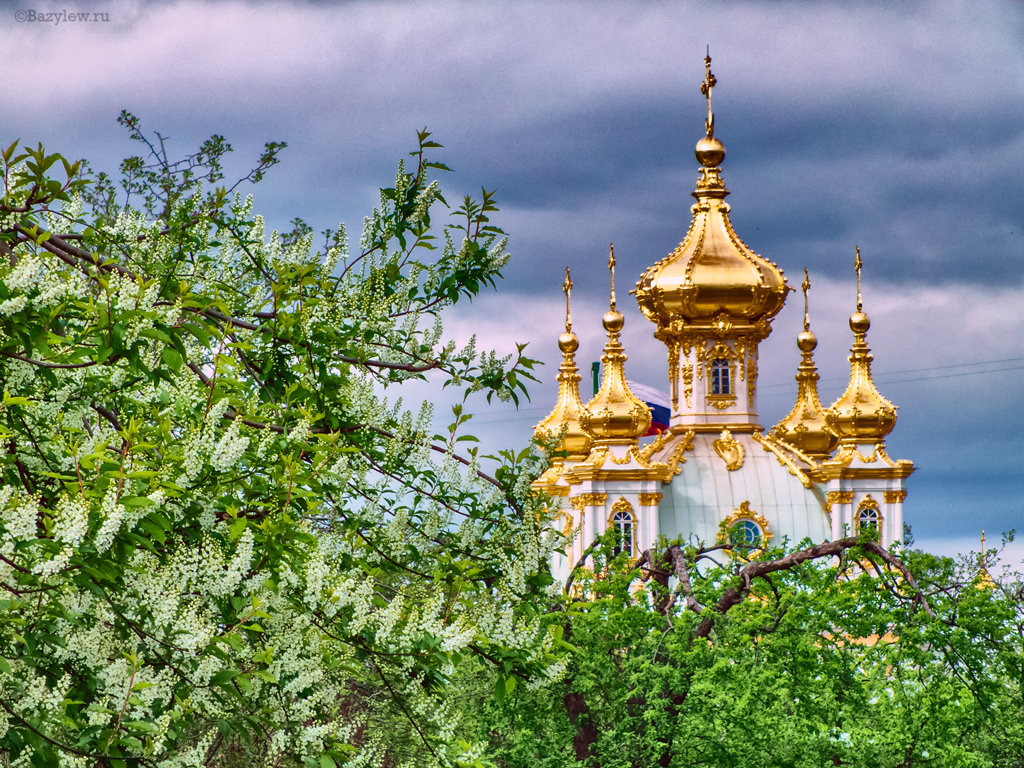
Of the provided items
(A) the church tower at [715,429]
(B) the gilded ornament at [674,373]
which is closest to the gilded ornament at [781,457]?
(A) the church tower at [715,429]

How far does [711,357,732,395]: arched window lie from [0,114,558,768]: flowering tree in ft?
92.9

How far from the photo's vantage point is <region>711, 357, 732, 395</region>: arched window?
34219mm

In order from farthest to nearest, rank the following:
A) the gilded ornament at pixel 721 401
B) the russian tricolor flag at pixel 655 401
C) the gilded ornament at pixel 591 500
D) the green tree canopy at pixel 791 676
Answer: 1. the russian tricolor flag at pixel 655 401
2. the gilded ornament at pixel 721 401
3. the gilded ornament at pixel 591 500
4. the green tree canopy at pixel 791 676

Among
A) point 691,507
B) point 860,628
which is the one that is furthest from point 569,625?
point 691,507

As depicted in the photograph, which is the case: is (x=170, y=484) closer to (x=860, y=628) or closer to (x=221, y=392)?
(x=221, y=392)

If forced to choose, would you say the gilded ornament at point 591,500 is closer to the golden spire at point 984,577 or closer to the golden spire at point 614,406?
the golden spire at point 614,406

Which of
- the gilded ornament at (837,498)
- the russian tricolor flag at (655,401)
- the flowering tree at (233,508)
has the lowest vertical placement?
the flowering tree at (233,508)

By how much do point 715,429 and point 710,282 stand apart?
3.70m

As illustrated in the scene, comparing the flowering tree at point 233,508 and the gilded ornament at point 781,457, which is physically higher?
the gilded ornament at point 781,457

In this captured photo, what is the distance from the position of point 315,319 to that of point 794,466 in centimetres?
2890

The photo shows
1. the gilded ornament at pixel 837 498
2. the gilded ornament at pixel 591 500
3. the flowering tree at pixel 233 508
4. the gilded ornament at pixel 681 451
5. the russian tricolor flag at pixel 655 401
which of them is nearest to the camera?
the flowering tree at pixel 233 508

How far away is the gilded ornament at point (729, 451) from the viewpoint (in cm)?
3338

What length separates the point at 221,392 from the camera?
5.02 meters

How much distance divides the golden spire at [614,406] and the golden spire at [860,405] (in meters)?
5.23
